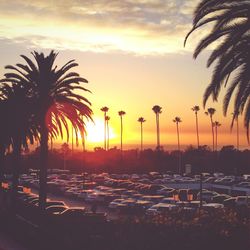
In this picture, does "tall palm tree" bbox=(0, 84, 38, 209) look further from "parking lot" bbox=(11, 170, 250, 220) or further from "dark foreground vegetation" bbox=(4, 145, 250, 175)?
"dark foreground vegetation" bbox=(4, 145, 250, 175)

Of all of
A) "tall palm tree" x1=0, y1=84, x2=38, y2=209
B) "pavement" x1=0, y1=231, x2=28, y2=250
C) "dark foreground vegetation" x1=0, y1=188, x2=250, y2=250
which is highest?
"tall palm tree" x1=0, y1=84, x2=38, y2=209

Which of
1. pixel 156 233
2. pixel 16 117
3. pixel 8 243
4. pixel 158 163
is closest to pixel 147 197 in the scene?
pixel 16 117

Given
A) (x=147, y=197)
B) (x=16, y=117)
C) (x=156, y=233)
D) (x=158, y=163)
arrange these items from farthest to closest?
1. (x=158, y=163)
2. (x=147, y=197)
3. (x=16, y=117)
4. (x=156, y=233)

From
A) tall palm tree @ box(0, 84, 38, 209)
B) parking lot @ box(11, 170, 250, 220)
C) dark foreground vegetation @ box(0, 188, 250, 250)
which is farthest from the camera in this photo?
parking lot @ box(11, 170, 250, 220)

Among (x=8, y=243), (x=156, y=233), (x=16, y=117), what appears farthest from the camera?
(x=16, y=117)

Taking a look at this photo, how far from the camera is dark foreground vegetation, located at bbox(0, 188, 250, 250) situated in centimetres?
1889

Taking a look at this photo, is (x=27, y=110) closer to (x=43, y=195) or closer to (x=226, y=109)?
(x=43, y=195)

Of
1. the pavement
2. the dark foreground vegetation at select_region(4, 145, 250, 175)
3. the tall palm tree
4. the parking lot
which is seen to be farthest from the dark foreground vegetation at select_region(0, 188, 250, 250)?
the dark foreground vegetation at select_region(4, 145, 250, 175)

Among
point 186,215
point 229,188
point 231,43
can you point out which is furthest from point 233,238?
point 229,188

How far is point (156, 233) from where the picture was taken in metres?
19.8

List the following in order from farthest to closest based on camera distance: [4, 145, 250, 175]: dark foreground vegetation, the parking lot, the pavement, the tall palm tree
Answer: [4, 145, 250, 175]: dark foreground vegetation → the parking lot → the tall palm tree → the pavement

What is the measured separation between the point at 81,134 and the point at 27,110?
13.9 ft

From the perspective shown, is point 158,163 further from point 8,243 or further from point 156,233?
point 156,233

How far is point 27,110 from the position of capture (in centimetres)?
3981
